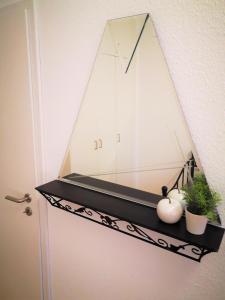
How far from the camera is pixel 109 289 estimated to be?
98 centimetres

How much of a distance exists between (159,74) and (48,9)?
0.60 metres

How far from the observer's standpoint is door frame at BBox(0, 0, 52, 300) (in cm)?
99

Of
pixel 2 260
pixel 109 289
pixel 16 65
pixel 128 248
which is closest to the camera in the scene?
pixel 128 248

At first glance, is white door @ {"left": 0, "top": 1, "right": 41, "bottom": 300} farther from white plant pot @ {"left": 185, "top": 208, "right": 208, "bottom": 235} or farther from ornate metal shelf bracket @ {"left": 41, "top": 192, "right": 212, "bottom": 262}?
white plant pot @ {"left": 185, "top": 208, "right": 208, "bottom": 235}

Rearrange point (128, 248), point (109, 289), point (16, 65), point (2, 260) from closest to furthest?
point (128, 248) → point (109, 289) → point (16, 65) → point (2, 260)

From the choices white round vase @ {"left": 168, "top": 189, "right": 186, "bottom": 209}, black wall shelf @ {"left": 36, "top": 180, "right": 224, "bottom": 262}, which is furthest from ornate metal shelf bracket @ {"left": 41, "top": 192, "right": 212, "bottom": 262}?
white round vase @ {"left": 168, "top": 189, "right": 186, "bottom": 209}

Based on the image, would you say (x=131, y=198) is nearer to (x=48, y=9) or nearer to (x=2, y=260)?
(x=48, y=9)

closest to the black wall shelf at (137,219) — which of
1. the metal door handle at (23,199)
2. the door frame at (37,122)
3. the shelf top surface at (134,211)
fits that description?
the shelf top surface at (134,211)

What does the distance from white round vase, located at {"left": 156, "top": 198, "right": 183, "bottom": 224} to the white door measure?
29.6 inches

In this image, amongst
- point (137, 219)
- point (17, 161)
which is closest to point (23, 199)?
point (17, 161)

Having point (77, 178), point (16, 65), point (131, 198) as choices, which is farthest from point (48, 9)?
point (131, 198)

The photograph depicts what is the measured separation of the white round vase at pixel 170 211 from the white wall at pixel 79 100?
0.13 m

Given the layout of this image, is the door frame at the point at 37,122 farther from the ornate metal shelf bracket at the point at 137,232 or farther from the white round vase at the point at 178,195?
the white round vase at the point at 178,195

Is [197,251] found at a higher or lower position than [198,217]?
lower
